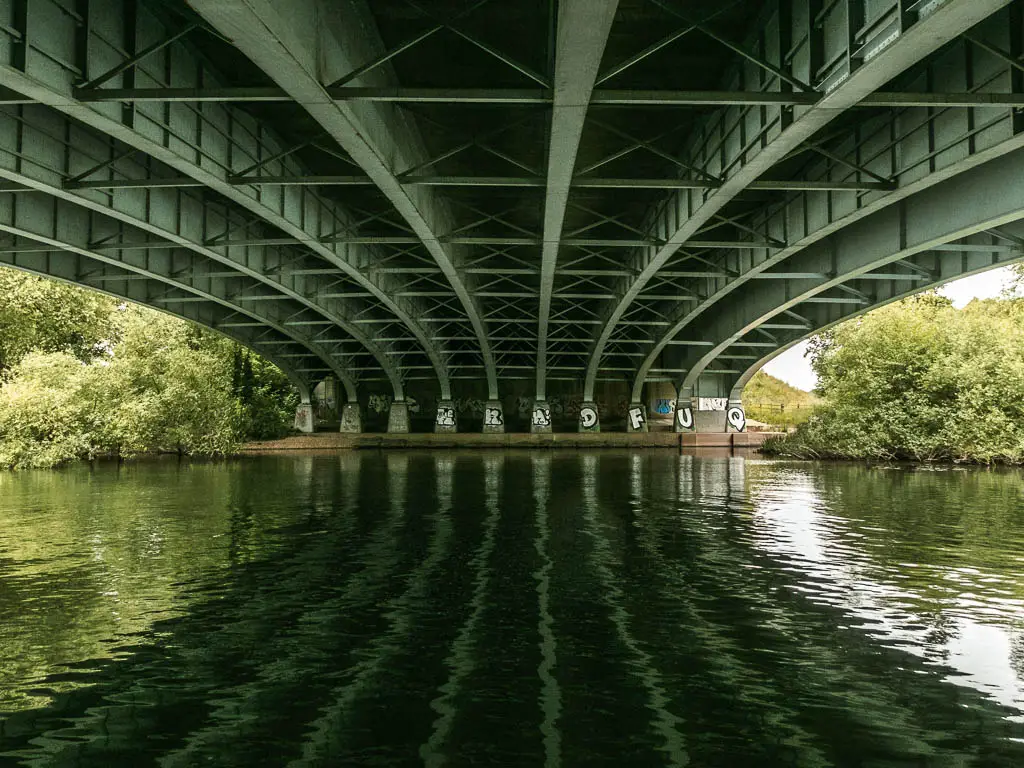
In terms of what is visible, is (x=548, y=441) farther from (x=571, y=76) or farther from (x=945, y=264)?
(x=571, y=76)

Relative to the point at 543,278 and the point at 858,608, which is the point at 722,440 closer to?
the point at 543,278

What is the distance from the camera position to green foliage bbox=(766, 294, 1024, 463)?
3272 centimetres

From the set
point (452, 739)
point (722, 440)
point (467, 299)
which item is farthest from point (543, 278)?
point (722, 440)

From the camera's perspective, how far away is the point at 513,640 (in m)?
7.53

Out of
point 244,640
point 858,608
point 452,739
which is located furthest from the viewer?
point 858,608

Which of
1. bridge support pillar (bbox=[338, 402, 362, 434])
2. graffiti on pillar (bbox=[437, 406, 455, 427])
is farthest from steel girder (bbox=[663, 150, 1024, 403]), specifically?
bridge support pillar (bbox=[338, 402, 362, 434])

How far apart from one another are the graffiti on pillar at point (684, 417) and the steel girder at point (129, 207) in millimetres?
33423

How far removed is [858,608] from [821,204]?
49.8ft

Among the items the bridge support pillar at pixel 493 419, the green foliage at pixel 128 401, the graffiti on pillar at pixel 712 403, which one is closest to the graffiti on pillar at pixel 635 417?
the graffiti on pillar at pixel 712 403

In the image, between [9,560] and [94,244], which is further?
[94,244]

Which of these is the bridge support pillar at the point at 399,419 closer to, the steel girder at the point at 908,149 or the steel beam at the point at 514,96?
the steel girder at the point at 908,149

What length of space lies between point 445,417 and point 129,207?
42.9 m

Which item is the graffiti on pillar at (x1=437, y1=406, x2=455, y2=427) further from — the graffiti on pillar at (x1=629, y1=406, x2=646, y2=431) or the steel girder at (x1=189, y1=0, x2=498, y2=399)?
the steel girder at (x1=189, y1=0, x2=498, y2=399)

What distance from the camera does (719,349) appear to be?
148 ft
